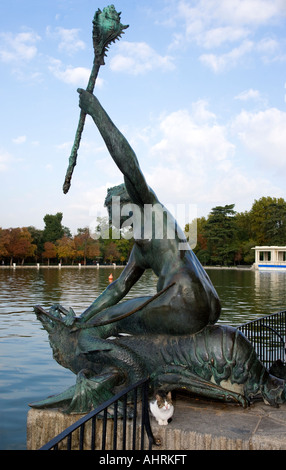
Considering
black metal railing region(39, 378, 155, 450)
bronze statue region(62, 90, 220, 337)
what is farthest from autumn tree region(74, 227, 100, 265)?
black metal railing region(39, 378, 155, 450)

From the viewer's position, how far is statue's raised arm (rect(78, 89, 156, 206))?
12.2 feet

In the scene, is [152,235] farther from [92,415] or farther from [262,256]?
[262,256]

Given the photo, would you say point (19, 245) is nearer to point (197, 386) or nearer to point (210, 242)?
point (210, 242)

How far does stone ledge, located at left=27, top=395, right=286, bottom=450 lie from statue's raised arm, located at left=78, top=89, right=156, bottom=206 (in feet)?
6.29

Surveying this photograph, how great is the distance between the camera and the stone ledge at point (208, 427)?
10.5ft

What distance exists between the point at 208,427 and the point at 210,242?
81170mm

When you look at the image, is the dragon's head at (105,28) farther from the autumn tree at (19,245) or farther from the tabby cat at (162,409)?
the autumn tree at (19,245)

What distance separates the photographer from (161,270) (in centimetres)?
404

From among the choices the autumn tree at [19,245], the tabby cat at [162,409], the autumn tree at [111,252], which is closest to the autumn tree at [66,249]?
the autumn tree at [19,245]

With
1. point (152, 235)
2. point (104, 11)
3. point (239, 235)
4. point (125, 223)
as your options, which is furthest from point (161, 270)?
point (239, 235)

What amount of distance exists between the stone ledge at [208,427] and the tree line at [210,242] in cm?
7450

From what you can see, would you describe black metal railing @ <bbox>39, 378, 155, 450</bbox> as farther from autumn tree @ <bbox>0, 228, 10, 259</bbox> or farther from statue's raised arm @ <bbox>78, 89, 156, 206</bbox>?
autumn tree @ <bbox>0, 228, 10, 259</bbox>

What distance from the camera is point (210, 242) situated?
83.6 m
